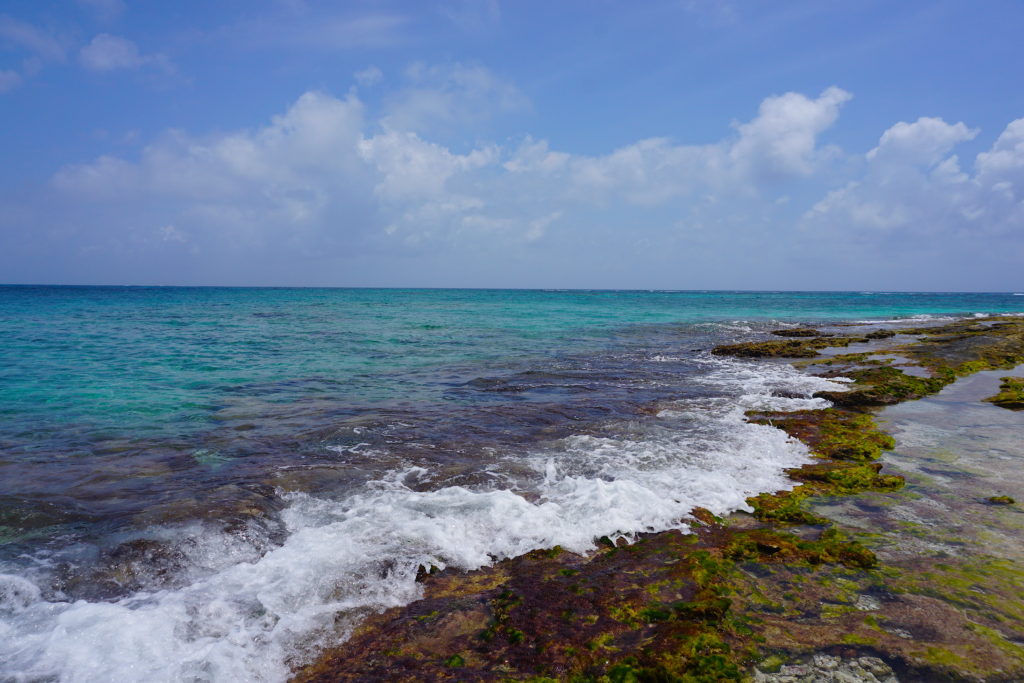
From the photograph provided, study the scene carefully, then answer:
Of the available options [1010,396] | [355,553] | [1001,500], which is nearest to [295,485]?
[355,553]

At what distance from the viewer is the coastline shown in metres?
3.97

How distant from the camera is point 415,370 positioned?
19.1 metres

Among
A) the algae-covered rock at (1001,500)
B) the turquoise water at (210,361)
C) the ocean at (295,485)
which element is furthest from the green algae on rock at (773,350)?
the algae-covered rock at (1001,500)

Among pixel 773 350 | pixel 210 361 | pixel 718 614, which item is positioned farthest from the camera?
pixel 773 350

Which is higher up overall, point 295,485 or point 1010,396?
point 1010,396

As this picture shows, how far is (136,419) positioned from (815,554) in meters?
13.4

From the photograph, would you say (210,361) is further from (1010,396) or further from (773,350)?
(1010,396)

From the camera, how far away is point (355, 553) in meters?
5.80

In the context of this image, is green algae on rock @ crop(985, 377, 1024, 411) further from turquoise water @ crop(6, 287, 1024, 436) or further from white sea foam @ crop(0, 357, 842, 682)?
turquoise water @ crop(6, 287, 1024, 436)

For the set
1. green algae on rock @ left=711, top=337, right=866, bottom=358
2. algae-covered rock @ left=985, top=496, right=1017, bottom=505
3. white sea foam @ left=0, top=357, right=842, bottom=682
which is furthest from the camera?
green algae on rock @ left=711, top=337, right=866, bottom=358

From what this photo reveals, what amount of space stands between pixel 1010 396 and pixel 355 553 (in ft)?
54.5

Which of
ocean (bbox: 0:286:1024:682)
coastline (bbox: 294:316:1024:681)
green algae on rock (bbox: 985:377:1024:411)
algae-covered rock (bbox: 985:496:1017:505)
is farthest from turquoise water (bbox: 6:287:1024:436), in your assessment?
green algae on rock (bbox: 985:377:1024:411)

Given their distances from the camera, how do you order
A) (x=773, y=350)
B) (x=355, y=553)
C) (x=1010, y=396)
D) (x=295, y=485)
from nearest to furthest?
(x=355, y=553)
(x=295, y=485)
(x=1010, y=396)
(x=773, y=350)

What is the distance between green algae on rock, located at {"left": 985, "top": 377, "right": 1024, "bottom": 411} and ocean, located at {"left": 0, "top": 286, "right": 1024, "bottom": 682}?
3.75 metres
